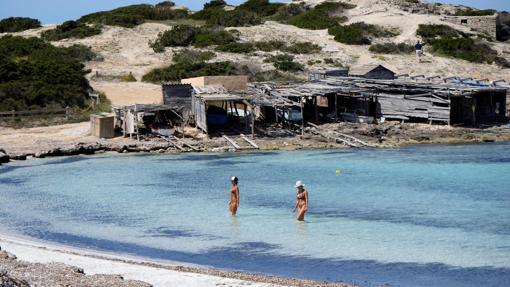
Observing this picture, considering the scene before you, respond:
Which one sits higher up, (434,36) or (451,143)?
(434,36)

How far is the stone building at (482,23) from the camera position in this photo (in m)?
60.2

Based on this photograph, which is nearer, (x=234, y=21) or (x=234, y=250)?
(x=234, y=250)

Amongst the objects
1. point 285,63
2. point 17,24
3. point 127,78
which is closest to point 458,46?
point 285,63

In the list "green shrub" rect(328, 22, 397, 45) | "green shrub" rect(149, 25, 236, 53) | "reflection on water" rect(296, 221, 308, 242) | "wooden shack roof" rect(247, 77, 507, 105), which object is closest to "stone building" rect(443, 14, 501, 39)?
"green shrub" rect(328, 22, 397, 45)

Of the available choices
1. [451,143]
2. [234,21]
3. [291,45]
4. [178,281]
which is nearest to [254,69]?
[291,45]

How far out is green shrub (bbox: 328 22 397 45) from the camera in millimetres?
55562

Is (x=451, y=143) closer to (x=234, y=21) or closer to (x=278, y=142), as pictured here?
(x=278, y=142)

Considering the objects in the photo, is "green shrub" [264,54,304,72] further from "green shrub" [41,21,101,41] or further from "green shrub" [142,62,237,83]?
"green shrub" [41,21,101,41]

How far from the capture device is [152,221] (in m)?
21.4

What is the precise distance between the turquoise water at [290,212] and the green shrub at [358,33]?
72.6ft

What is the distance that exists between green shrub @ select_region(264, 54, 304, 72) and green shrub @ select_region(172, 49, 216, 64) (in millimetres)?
3544

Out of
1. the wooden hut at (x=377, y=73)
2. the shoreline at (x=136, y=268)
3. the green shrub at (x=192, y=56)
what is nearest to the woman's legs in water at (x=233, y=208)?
the shoreline at (x=136, y=268)

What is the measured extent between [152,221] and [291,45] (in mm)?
34223

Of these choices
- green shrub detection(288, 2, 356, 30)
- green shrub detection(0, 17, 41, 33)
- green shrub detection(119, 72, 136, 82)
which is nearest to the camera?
green shrub detection(119, 72, 136, 82)
